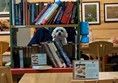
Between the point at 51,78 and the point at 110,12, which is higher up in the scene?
the point at 110,12

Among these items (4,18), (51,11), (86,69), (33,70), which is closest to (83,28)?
(51,11)

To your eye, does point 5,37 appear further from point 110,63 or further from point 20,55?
point 20,55

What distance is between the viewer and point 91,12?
6.60 m

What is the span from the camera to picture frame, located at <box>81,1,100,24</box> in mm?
6566

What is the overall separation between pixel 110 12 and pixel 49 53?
3.60m

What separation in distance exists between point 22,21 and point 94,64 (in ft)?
4.92

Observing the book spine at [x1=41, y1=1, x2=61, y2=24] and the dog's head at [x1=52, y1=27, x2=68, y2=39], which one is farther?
the dog's head at [x1=52, y1=27, x2=68, y2=39]

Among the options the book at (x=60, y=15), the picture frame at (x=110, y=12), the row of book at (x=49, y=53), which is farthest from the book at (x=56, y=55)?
the picture frame at (x=110, y=12)

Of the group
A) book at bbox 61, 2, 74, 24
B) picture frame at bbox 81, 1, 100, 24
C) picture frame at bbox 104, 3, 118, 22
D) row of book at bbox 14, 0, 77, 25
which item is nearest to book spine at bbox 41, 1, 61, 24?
row of book at bbox 14, 0, 77, 25

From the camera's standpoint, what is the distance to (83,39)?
11.7ft

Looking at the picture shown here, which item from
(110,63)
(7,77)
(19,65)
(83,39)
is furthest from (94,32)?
(7,77)

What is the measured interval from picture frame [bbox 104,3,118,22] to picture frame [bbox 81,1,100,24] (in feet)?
0.61

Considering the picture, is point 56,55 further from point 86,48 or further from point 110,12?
point 110,12

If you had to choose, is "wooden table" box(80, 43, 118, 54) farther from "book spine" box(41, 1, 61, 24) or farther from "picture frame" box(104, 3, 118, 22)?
"book spine" box(41, 1, 61, 24)
